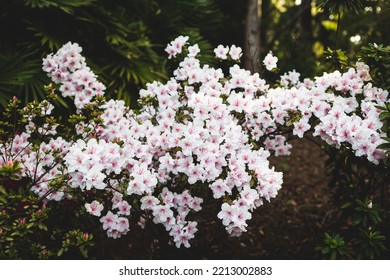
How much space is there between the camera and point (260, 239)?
336 centimetres

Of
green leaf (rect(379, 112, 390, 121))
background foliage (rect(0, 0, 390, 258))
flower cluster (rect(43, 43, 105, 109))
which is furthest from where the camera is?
flower cluster (rect(43, 43, 105, 109))

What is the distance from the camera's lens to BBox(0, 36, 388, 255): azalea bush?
2094 mm

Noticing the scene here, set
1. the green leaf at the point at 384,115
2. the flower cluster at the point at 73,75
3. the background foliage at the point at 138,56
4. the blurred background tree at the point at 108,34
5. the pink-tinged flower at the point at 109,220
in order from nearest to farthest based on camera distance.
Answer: the green leaf at the point at 384,115 < the pink-tinged flower at the point at 109,220 < the background foliage at the point at 138,56 < the flower cluster at the point at 73,75 < the blurred background tree at the point at 108,34

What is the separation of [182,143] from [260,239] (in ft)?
5.08

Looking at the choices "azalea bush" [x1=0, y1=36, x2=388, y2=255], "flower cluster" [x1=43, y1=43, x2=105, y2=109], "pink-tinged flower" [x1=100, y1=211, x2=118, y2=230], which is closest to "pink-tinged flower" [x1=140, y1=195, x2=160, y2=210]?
"azalea bush" [x1=0, y1=36, x2=388, y2=255]

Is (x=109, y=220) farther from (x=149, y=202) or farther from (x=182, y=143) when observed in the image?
(x=182, y=143)

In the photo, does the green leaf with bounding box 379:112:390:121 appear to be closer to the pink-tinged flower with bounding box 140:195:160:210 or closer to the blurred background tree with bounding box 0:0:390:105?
the blurred background tree with bounding box 0:0:390:105

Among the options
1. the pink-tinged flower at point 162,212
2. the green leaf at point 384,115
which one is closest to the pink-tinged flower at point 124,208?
the pink-tinged flower at point 162,212

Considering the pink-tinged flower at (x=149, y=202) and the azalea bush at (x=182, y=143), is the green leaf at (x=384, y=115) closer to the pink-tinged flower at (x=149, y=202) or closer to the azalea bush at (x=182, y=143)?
the azalea bush at (x=182, y=143)

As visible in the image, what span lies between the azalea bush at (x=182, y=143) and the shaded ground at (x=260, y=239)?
38 centimetres

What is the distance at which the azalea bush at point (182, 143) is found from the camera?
6.87ft

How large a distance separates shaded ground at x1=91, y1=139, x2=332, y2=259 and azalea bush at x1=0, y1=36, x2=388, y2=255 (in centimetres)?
38

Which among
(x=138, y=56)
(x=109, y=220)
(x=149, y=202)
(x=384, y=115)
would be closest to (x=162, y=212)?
(x=149, y=202)

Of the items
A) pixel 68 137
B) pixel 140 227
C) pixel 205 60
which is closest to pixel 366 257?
pixel 140 227
